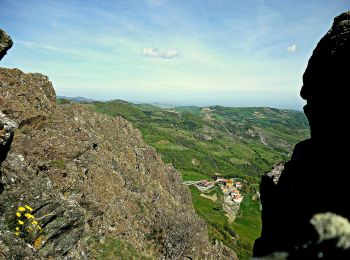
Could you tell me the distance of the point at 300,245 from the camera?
27.0ft

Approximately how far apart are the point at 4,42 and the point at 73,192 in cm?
2285

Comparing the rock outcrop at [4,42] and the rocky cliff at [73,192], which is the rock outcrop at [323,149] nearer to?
the rocky cliff at [73,192]

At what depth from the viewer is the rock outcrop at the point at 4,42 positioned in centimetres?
2962

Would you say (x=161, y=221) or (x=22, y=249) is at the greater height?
(x=22, y=249)

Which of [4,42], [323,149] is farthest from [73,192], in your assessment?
[323,149]

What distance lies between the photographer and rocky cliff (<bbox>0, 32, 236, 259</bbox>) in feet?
93.6

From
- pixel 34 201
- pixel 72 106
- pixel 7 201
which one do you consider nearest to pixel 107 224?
pixel 34 201

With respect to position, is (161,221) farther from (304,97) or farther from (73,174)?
(304,97)

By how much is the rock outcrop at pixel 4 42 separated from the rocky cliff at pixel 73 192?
10cm

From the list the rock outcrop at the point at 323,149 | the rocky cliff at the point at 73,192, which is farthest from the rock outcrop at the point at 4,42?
the rock outcrop at the point at 323,149

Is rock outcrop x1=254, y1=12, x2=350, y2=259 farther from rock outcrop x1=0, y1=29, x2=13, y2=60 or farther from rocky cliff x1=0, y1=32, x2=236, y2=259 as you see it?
rock outcrop x1=0, y1=29, x2=13, y2=60

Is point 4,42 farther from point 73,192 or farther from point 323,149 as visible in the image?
point 323,149

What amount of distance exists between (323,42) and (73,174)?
38.7 m

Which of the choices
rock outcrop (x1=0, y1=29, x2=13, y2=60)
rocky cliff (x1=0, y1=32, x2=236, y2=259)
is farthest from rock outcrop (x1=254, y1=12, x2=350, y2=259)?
rock outcrop (x1=0, y1=29, x2=13, y2=60)
